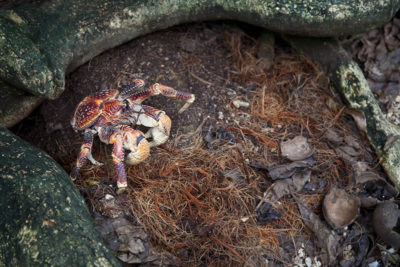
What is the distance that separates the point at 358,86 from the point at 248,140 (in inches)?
42.1

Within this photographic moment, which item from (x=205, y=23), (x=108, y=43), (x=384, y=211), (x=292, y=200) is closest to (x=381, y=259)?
(x=384, y=211)

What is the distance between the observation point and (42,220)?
78.1 inches

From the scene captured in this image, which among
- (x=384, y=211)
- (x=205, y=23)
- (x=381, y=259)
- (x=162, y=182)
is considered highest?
(x=205, y=23)

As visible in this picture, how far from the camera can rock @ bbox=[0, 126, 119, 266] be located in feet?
6.31

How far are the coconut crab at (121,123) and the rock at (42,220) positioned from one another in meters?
0.37

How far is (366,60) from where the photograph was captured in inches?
139

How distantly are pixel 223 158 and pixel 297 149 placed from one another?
0.55m

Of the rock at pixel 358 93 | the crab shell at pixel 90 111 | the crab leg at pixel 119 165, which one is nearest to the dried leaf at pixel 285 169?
the rock at pixel 358 93

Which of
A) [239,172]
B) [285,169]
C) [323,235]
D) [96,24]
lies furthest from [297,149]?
[96,24]

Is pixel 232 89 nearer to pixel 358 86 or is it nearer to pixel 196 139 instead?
pixel 196 139

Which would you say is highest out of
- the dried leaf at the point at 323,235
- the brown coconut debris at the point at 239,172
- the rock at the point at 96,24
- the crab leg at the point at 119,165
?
the rock at the point at 96,24

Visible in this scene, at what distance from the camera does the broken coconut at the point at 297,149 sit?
283 cm

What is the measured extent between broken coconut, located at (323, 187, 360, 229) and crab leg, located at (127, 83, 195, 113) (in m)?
1.21

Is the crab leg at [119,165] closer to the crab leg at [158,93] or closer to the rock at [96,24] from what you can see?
the crab leg at [158,93]
